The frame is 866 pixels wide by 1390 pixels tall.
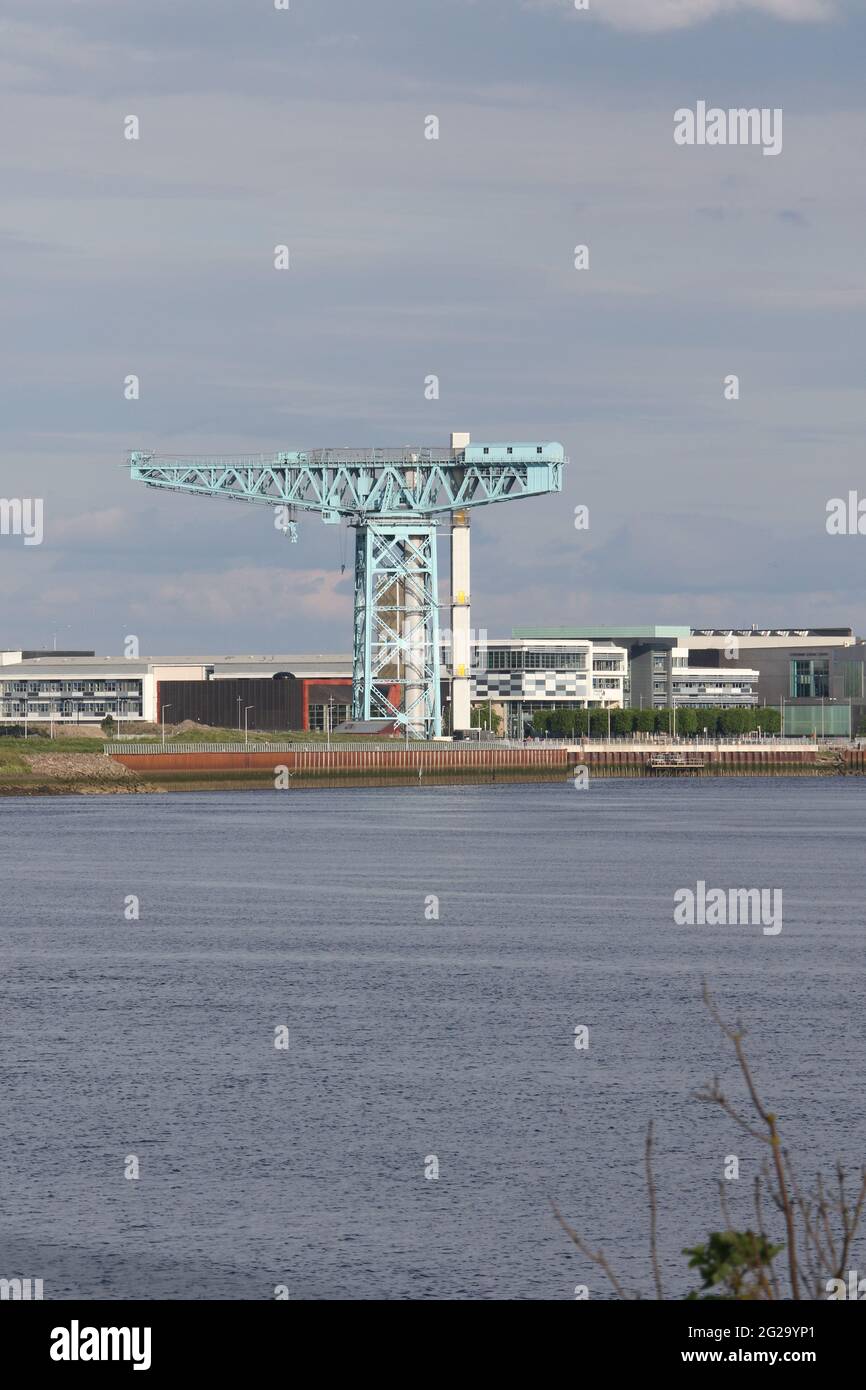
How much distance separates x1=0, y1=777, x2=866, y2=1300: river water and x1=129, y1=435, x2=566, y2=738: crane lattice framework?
61200 millimetres

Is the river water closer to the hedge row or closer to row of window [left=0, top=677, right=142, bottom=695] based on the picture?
row of window [left=0, top=677, right=142, bottom=695]

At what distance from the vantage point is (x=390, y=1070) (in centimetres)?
2458

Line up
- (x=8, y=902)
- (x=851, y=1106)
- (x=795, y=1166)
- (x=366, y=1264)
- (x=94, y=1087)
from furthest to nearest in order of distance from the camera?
(x=8, y=902), (x=94, y=1087), (x=851, y=1106), (x=795, y=1166), (x=366, y=1264)

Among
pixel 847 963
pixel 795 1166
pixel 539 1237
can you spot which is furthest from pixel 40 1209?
pixel 847 963

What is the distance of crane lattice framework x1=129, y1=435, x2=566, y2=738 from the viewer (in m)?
115

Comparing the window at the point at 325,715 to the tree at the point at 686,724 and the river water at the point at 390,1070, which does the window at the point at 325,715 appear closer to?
the tree at the point at 686,724

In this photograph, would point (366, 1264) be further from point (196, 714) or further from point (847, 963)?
point (196, 714)

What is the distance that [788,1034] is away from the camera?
2720cm

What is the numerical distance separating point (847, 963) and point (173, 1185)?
761 inches

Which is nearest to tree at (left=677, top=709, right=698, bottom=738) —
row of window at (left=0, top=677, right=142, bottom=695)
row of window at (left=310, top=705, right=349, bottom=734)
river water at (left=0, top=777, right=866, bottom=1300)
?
row of window at (left=310, top=705, right=349, bottom=734)

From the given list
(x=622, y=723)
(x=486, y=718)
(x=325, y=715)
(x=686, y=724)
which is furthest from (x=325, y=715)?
(x=686, y=724)

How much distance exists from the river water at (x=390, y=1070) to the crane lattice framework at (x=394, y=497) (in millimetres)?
61200

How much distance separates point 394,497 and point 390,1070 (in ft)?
310
